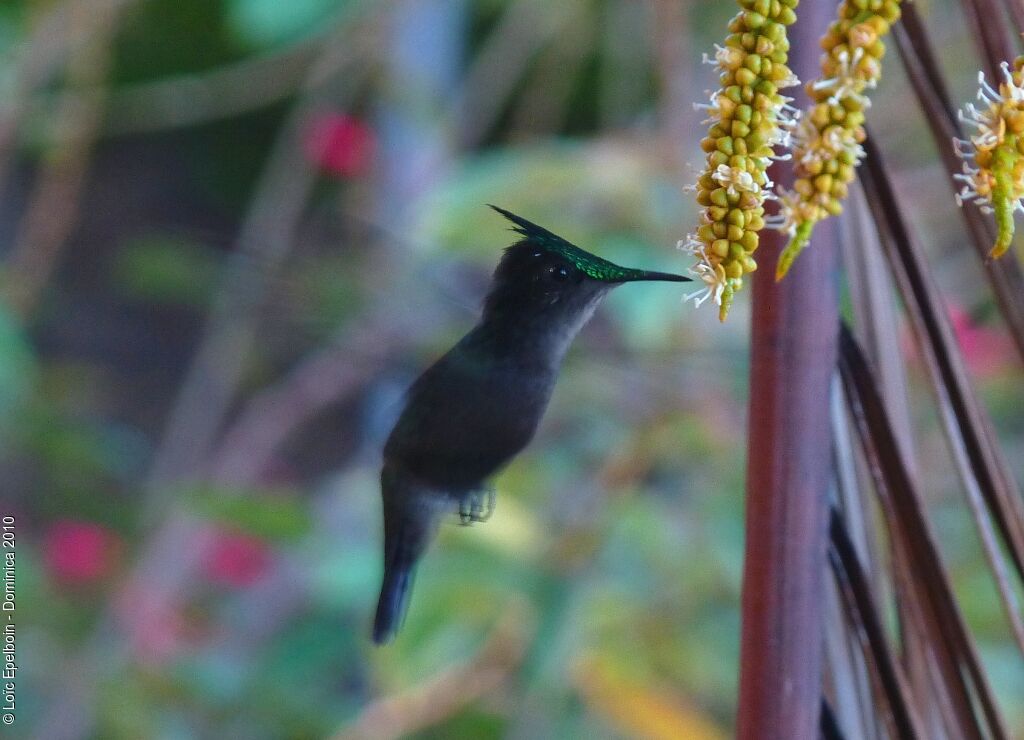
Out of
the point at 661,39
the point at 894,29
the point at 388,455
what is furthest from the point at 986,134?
A: the point at 661,39

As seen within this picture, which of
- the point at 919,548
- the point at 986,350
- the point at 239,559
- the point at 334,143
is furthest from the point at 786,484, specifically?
the point at 239,559

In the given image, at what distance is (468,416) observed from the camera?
52 centimetres

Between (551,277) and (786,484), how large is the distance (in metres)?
0.13

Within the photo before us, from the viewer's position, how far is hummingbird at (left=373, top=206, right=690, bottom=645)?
1.54 feet

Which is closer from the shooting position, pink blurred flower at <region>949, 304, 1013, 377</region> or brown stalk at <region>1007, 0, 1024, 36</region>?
brown stalk at <region>1007, 0, 1024, 36</region>

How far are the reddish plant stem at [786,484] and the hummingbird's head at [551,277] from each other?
0.19ft

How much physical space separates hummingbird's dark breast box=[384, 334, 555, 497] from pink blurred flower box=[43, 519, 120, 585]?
1.42 meters

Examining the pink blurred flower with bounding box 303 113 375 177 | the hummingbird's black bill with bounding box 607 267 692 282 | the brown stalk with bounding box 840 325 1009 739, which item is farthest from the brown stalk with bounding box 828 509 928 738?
the pink blurred flower with bounding box 303 113 375 177

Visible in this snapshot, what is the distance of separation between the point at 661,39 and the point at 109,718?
1071 millimetres

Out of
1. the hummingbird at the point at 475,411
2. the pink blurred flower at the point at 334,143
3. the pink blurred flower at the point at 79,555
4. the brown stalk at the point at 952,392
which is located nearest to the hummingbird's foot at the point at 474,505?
A: the hummingbird at the point at 475,411

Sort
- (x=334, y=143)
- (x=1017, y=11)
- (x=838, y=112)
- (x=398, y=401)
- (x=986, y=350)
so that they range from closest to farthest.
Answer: (x=838, y=112), (x=1017, y=11), (x=398, y=401), (x=986, y=350), (x=334, y=143)

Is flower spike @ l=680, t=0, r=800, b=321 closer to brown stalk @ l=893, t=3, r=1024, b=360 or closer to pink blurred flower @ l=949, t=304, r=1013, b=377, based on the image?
brown stalk @ l=893, t=3, r=1024, b=360

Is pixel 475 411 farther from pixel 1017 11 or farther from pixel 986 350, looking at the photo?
pixel 986 350

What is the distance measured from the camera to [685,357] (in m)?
1.22
